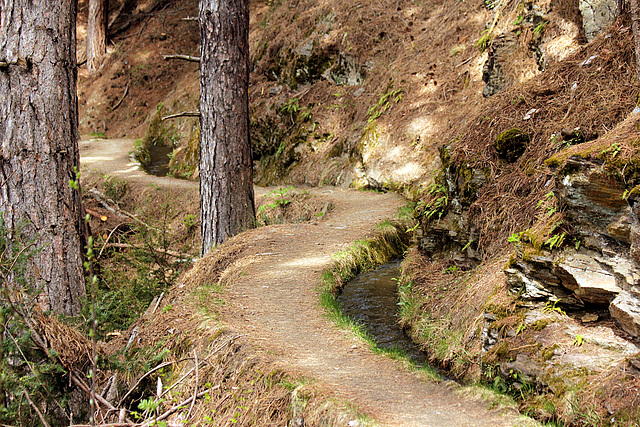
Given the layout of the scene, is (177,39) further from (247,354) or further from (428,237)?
(247,354)

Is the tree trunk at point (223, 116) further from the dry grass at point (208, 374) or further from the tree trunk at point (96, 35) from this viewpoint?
the tree trunk at point (96, 35)

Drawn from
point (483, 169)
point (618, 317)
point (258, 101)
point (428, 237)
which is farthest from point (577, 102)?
point (258, 101)

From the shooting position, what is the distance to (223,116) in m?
7.40

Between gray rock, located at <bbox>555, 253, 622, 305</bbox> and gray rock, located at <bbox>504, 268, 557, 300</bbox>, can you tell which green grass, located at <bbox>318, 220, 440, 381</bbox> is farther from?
gray rock, located at <bbox>555, 253, 622, 305</bbox>

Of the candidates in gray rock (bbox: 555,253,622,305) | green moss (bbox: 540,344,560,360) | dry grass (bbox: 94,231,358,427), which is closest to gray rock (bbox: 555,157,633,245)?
gray rock (bbox: 555,253,622,305)

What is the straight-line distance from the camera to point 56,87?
17.7 ft

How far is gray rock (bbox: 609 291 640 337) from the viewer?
3.45 metres

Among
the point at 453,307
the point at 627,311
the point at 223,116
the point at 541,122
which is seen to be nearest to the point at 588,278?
the point at 627,311

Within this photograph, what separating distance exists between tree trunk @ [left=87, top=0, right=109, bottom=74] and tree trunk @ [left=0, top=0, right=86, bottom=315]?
63.7 feet

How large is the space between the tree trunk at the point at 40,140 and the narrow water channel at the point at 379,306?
311 cm

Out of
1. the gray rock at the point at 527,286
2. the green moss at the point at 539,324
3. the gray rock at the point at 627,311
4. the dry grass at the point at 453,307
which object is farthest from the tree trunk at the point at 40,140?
the gray rock at the point at 627,311

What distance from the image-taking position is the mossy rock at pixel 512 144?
19.1 ft

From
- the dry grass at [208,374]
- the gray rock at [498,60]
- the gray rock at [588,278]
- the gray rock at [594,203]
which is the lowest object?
the dry grass at [208,374]

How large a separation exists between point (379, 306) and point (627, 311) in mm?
2946
